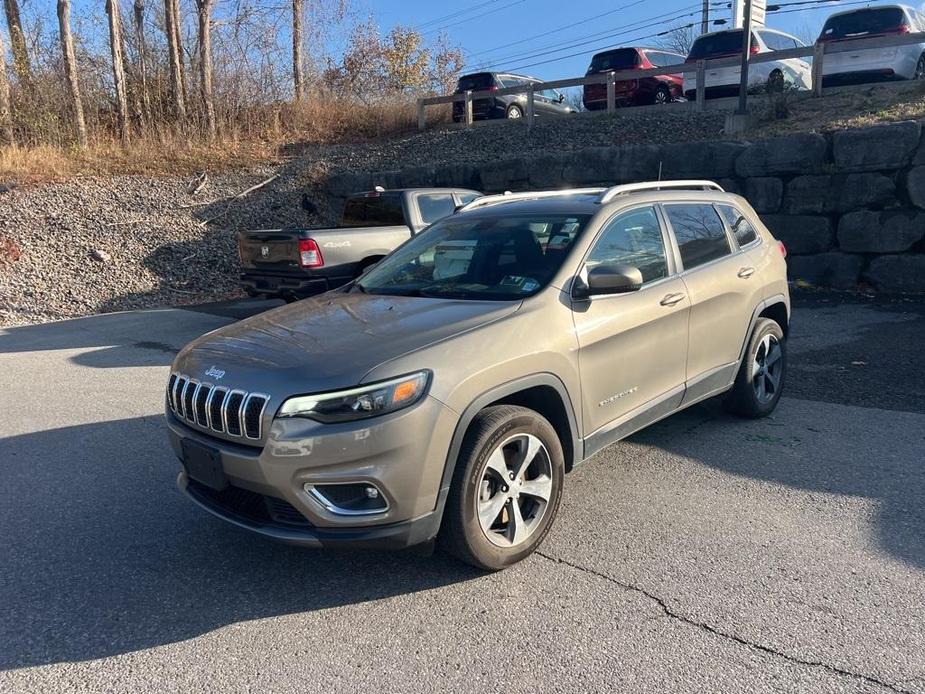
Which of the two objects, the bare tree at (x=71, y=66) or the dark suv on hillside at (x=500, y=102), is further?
the dark suv on hillside at (x=500, y=102)

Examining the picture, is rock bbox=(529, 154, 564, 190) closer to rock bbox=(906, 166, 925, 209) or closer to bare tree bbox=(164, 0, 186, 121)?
rock bbox=(906, 166, 925, 209)

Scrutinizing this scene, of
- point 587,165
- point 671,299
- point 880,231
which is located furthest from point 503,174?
point 671,299

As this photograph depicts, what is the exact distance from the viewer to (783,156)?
1164cm

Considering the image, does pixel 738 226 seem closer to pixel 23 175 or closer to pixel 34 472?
pixel 34 472

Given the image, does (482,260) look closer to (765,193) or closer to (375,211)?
(375,211)

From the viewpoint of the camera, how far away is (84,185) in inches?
665

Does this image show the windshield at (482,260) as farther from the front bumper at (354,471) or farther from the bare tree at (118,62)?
the bare tree at (118,62)

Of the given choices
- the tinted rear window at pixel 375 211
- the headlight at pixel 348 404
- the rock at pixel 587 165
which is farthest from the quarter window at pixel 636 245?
the rock at pixel 587 165

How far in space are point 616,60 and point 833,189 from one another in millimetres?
10045

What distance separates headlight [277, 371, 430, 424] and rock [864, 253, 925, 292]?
10.1m

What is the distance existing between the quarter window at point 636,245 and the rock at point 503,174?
407 inches

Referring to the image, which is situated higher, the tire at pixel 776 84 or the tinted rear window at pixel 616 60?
the tinted rear window at pixel 616 60

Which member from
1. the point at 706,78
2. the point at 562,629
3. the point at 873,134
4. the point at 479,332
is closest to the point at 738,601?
the point at 562,629

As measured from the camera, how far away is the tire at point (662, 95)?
18.9 meters
